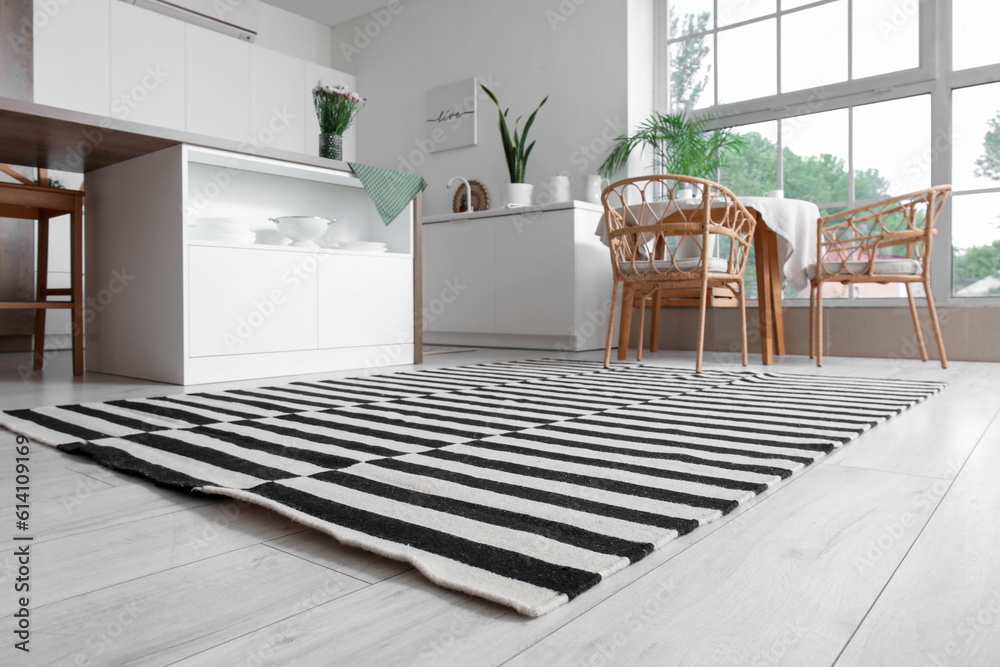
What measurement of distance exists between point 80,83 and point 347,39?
8.29 ft

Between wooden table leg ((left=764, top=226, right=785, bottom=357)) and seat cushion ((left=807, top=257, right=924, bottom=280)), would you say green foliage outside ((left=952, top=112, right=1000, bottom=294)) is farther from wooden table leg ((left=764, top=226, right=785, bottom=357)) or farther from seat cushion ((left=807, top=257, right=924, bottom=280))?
wooden table leg ((left=764, top=226, right=785, bottom=357))

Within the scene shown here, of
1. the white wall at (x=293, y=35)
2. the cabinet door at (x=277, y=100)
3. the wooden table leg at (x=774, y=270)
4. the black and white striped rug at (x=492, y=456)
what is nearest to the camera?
the black and white striped rug at (x=492, y=456)

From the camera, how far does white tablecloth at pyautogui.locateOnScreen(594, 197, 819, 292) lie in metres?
3.19

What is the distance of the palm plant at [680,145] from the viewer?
13.2ft

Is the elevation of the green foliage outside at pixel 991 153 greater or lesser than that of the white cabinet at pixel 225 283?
greater

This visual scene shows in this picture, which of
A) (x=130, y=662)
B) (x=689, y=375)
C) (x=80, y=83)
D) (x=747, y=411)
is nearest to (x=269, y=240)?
(x=689, y=375)

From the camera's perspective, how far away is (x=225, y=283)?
242 centimetres

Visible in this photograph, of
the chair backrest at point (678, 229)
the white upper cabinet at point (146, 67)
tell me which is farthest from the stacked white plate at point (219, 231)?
the white upper cabinet at point (146, 67)

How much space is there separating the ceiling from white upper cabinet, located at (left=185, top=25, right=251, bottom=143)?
75cm

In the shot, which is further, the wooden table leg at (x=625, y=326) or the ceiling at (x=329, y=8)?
the ceiling at (x=329, y=8)

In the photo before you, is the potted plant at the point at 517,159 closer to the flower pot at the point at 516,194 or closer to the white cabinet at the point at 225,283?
the flower pot at the point at 516,194

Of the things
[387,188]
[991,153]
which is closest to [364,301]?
[387,188]

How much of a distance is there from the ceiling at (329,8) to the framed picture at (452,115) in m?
1.13

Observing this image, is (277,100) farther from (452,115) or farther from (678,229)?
(678,229)
